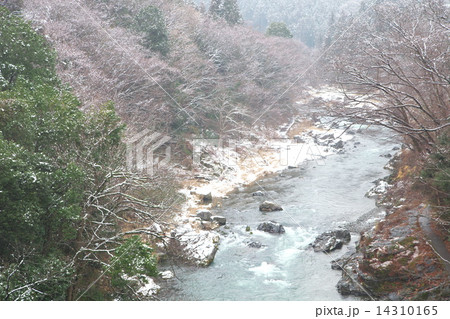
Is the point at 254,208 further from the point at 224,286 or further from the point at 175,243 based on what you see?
the point at 224,286

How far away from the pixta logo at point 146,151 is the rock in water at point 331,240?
6.23 metres

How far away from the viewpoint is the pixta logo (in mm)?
13236

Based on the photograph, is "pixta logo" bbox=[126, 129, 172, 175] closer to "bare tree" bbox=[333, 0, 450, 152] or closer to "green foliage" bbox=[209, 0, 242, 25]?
"bare tree" bbox=[333, 0, 450, 152]

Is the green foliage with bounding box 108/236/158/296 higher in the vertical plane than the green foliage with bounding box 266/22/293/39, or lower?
lower

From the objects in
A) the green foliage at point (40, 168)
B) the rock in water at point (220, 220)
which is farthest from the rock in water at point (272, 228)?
the green foliage at point (40, 168)

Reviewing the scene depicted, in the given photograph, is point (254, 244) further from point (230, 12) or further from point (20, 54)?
point (230, 12)

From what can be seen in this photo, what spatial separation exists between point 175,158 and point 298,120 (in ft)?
53.0

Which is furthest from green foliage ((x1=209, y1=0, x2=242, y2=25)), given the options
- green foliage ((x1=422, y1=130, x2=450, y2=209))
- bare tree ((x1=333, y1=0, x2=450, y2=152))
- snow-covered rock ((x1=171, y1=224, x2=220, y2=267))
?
green foliage ((x1=422, y1=130, x2=450, y2=209))

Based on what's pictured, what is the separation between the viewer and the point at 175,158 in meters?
21.0

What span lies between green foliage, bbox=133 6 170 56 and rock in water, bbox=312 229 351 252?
51.5 ft

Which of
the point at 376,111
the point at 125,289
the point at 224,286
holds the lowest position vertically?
the point at 224,286

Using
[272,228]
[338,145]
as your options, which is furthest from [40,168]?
[338,145]

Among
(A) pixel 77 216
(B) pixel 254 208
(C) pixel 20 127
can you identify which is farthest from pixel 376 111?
(B) pixel 254 208

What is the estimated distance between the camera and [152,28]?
23484mm
